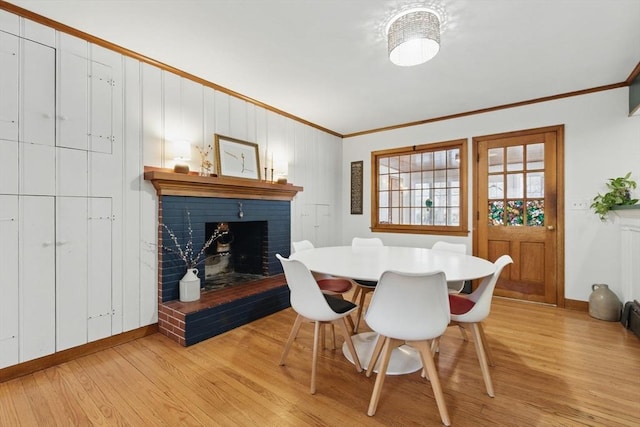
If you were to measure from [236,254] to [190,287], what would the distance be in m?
1.24

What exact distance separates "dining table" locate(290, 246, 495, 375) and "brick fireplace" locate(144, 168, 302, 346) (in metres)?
1.00

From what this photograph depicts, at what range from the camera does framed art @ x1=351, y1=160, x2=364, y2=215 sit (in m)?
5.00

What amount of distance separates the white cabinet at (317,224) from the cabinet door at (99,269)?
2.46m

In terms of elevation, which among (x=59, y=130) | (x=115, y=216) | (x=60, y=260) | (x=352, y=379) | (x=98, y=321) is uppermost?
(x=59, y=130)

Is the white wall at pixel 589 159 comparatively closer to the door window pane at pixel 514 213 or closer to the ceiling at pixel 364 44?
the ceiling at pixel 364 44

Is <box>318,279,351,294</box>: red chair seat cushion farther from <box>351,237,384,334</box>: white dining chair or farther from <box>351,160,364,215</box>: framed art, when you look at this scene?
<box>351,160,364,215</box>: framed art

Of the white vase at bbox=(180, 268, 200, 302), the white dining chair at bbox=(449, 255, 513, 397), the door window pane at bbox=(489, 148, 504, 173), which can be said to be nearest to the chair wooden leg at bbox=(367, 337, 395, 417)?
the white dining chair at bbox=(449, 255, 513, 397)

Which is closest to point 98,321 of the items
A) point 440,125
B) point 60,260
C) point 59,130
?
point 60,260

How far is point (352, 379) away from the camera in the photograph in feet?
6.26

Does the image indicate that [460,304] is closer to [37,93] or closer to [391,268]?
[391,268]

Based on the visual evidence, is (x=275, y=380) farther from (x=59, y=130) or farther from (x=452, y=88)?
(x=452, y=88)

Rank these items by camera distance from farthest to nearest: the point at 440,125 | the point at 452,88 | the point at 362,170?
1. the point at 362,170
2. the point at 440,125
3. the point at 452,88

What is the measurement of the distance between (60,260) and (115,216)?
1.55ft

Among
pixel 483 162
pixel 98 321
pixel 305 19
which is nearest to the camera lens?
pixel 305 19
